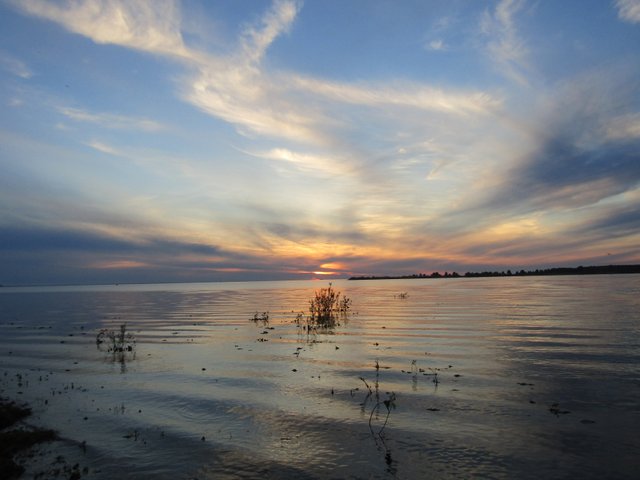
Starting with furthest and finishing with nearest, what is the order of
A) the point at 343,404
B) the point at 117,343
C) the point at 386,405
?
the point at 117,343 < the point at 343,404 < the point at 386,405

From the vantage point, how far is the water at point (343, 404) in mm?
9547

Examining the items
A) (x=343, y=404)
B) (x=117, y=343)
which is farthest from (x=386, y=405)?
(x=117, y=343)

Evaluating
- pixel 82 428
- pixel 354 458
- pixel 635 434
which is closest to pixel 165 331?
pixel 82 428

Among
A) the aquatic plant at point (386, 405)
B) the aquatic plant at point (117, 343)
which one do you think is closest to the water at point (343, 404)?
the aquatic plant at point (386, 405)

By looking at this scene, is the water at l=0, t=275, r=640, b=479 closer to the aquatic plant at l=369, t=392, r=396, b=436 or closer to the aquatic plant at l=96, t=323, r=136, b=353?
the aquatic plant at l=369, t=392, r=396, b=436

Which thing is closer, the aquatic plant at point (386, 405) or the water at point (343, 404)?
the water at point (343, 404)

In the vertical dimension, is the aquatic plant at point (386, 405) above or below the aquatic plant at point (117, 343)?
below

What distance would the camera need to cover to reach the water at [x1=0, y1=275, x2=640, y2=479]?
31.3 feet

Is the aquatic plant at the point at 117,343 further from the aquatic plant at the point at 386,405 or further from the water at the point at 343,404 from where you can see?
the aquatic plant at the point at 386,405

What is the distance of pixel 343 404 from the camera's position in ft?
45.1

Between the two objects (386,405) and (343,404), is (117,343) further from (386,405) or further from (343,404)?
(386,405)

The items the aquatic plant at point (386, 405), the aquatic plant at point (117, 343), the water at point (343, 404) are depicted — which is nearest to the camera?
the water at point (343, 404)

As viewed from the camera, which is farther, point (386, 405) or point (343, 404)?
point (343, 404)

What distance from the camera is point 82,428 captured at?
12.0 m
